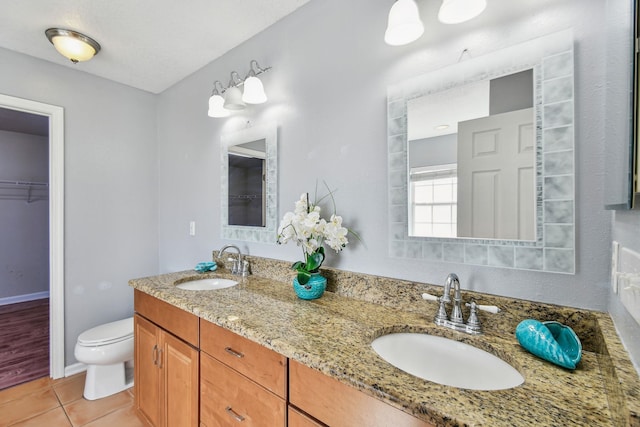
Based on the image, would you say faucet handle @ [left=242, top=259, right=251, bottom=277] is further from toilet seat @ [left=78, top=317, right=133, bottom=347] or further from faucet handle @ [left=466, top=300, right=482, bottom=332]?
faucet handle @ [left=466, top=300, right=482, bottom=332]

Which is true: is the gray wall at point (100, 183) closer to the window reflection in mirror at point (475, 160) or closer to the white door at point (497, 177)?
the window reflection in mirror at point (475, 160)

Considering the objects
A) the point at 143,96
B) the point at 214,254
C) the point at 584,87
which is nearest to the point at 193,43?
the point at 143,96

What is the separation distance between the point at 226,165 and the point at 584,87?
189cm

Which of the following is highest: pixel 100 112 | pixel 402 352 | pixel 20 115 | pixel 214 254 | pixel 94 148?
pixel 20 115

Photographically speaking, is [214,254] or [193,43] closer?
[193,43]

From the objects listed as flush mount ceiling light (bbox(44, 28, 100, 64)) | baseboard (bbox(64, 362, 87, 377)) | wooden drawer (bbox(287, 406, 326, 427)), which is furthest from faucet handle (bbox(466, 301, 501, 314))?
baseboard (bbox(64, 362, 87, 377))

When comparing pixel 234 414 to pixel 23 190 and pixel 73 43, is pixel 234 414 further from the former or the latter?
pixel 23 190

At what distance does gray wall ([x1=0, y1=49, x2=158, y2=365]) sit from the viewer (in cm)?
226

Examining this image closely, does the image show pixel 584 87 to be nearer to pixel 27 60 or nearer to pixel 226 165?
pixel 226 165

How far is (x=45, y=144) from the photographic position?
4.23 m

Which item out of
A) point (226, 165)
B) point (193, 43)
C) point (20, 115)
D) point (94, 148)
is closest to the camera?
point (193, 43)

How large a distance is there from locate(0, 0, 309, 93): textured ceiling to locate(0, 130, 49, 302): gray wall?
2761 millimetres

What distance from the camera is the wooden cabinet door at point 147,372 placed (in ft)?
5.09

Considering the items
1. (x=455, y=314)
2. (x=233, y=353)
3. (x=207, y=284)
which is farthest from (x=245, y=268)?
(x=455, y=314)
